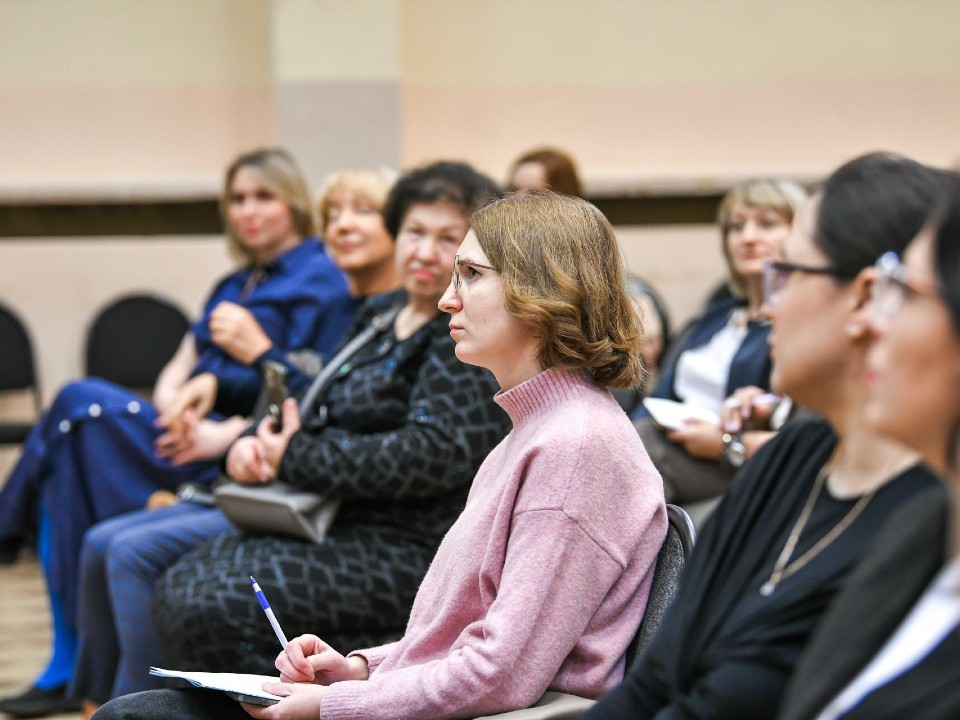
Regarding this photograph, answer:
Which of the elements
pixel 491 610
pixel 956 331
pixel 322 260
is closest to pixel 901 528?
pixel 956 331

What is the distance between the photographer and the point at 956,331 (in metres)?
1.05

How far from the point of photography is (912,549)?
1.06m

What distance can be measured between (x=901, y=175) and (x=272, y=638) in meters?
1.75

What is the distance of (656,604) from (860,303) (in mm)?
577

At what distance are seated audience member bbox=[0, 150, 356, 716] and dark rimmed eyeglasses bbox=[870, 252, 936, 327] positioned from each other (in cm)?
264

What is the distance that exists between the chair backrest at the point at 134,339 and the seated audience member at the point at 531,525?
164 inches

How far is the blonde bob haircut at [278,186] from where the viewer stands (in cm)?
416

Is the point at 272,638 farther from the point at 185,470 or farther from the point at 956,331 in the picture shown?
the point at 956,331

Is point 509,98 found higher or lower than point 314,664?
higher

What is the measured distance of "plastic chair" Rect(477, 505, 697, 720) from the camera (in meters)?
1.63

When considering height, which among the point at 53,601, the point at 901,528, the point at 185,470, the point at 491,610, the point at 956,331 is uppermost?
the point at 956,331

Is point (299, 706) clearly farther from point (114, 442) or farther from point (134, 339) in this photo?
point (134, 339)

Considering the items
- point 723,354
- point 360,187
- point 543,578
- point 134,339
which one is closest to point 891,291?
point 543,578

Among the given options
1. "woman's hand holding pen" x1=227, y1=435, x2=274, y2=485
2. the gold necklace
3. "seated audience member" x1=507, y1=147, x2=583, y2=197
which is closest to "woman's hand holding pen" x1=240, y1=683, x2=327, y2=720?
the gold necklace
